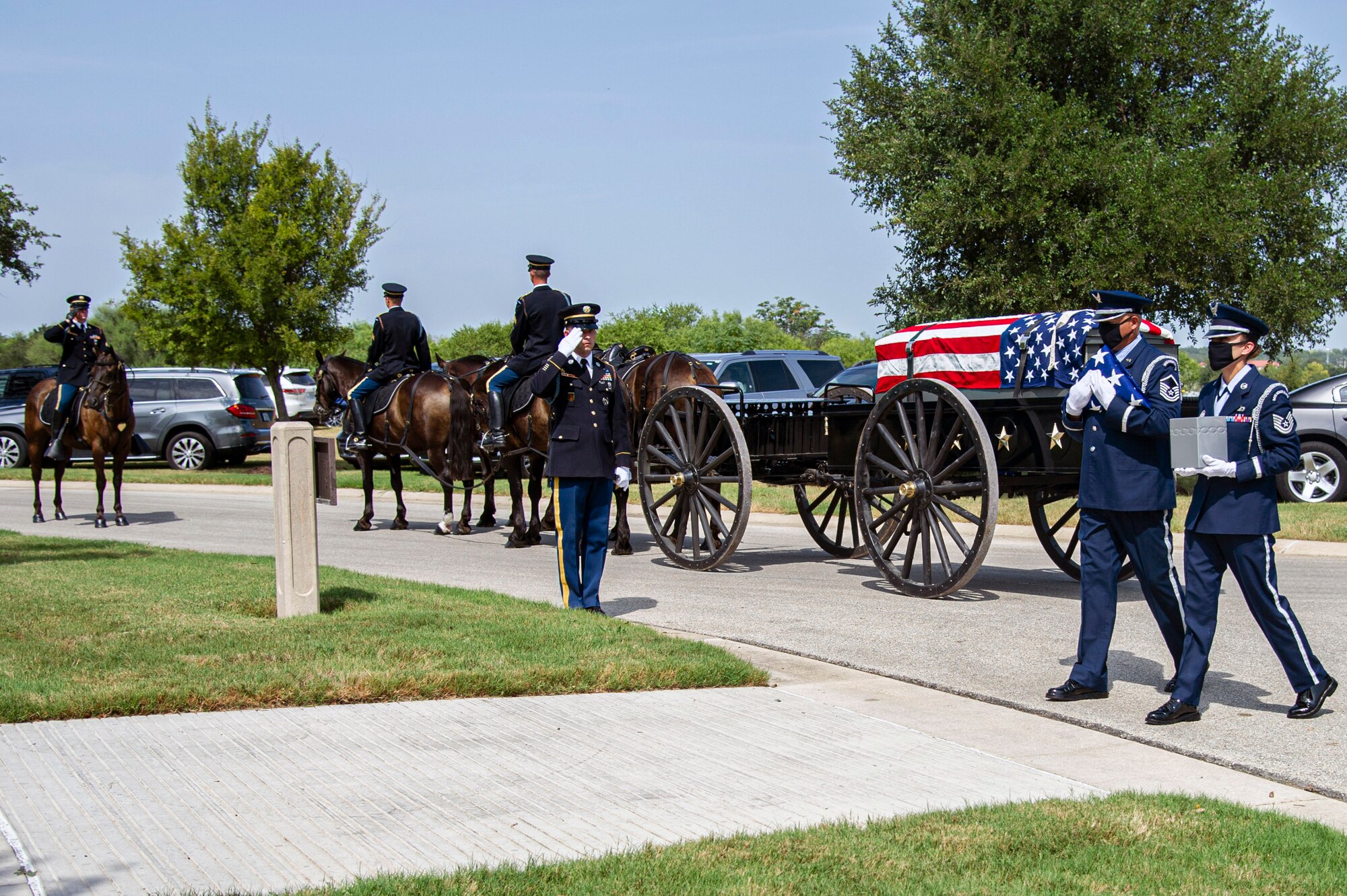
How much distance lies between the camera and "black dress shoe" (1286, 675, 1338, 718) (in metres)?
6.37

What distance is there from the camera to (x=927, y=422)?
10.4 meters

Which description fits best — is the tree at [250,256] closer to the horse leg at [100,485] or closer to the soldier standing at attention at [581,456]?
the horse leg at [100,485]

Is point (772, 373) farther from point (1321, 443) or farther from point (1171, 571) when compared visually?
point (1171, 571)

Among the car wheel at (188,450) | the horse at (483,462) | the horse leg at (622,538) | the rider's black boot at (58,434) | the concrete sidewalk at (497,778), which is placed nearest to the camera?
the concrete sidewalk at (497,778)

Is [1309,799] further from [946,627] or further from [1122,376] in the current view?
[946,627]

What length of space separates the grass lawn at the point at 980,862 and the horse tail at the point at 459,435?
438 inches

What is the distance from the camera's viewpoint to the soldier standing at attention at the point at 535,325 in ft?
42.1

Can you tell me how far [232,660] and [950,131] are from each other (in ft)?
66.4

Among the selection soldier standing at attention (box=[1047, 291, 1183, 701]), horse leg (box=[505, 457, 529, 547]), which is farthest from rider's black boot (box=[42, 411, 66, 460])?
soldier standing at attention (box=[1047, 291, 1183, 701])

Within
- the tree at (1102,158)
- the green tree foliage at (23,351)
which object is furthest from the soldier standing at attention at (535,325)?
the green tree foliage at (23,351)

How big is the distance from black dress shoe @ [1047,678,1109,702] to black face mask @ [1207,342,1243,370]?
175 centimetres

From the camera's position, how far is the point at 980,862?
14.2 feet

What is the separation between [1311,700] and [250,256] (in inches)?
1007

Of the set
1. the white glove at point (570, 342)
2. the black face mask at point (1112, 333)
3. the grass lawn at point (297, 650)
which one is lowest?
the grass lawn at point (297, 650)
